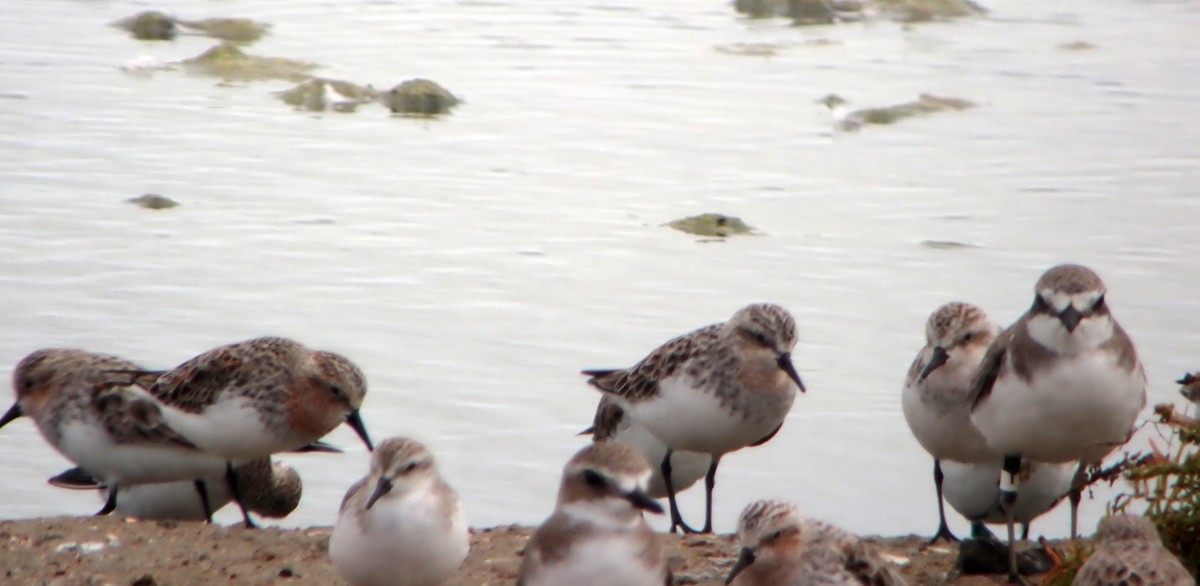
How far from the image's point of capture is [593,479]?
5117 millimetres

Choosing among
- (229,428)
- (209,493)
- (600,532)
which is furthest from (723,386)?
(209,493)

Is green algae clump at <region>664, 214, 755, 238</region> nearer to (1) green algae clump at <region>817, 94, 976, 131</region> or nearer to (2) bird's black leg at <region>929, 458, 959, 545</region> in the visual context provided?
(1) green algae clump at <region>817, 94, 976, 131</region>

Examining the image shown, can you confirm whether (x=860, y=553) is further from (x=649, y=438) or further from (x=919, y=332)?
(x=919, y=332)

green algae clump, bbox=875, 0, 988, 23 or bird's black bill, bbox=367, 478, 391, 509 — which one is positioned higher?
green algae clump, bbox=875, 0, 988, 23

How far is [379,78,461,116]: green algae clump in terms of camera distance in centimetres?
1298

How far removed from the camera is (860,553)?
521cm

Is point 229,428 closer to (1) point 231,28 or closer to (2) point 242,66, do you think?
(2) point 242,66

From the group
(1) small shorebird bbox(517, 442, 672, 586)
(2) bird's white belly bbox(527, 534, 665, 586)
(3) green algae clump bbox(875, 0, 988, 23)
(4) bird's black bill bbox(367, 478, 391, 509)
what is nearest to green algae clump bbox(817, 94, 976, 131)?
(3) green algae clump bbox(875, 0, 988, 23)

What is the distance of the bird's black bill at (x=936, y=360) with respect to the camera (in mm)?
6754

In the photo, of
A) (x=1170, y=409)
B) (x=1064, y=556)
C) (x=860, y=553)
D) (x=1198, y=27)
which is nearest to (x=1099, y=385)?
(x=1170, y=409)

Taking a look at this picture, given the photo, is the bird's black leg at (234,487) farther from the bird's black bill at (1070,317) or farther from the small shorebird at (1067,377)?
the bird's black bill at (1070,317)

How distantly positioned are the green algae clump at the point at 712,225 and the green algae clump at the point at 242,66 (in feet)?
14.5

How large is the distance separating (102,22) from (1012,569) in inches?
449

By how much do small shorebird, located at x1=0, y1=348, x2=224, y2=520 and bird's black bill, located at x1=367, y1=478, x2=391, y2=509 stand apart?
185cm
